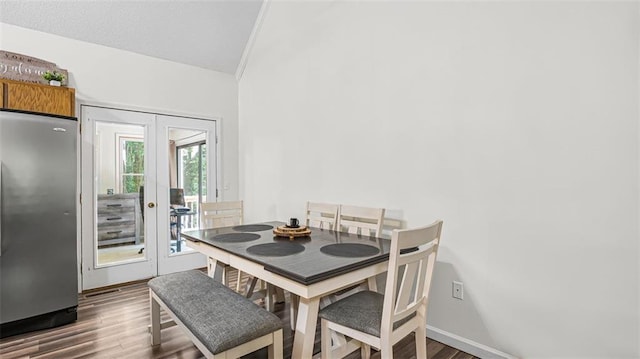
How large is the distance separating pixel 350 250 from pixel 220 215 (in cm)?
169

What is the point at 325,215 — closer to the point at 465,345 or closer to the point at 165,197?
the point at 465,345

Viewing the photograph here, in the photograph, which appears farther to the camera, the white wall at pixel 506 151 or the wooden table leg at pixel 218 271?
the wooden table leg at pixel 218 271

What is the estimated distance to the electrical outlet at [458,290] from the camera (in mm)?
2221

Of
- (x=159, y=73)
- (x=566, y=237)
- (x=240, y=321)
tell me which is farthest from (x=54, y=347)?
(x=566, y=237)

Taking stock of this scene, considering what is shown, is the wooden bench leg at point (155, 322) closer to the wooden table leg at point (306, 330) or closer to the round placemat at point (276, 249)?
the round placemat at point (276, 249)

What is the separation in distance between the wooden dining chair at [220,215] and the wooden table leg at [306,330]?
149 cm

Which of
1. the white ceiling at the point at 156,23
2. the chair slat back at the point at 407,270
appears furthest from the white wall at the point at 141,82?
the chair slat back at the point at 407,270

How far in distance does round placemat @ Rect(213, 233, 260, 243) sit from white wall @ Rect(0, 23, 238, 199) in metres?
2.06

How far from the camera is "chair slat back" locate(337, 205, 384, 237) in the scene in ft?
8.01

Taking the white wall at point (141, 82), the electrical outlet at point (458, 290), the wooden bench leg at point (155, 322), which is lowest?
the wooden bench leg at point (155, 322)

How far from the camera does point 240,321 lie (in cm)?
159

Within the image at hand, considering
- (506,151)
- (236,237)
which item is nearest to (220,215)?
(236,237)

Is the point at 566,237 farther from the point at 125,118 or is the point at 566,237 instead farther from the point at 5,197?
the point at 125,118

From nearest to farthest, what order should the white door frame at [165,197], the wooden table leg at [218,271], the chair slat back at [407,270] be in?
the chair slat back at [407,270]
the wooden table leg at [218,271]
the white door frame at [165,197]
